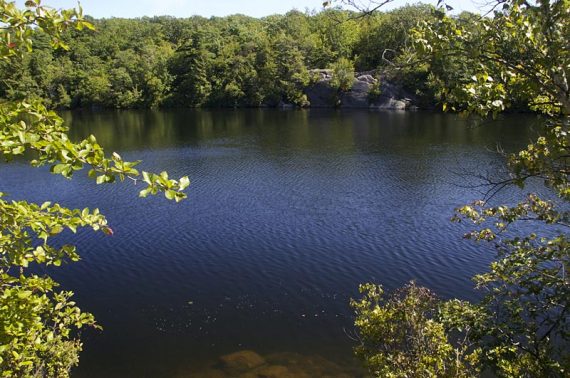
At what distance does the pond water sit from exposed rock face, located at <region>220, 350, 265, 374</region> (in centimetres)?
28

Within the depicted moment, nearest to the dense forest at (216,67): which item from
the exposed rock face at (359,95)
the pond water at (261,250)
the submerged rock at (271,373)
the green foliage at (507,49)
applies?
the exposed rock face at (359,95)

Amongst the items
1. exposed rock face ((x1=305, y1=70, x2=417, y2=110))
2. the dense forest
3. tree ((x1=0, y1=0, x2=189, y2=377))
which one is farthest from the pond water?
the dense forest

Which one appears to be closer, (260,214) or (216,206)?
(260,214)

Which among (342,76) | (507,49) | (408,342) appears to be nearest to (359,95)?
(342,76)

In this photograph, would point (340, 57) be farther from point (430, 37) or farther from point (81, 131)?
point (430, 37)

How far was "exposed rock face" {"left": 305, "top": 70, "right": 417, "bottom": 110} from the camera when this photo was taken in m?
84.4

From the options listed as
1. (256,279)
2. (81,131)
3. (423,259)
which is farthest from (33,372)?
(81,131)

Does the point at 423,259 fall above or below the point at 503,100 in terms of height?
below

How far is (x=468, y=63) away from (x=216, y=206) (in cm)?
2439

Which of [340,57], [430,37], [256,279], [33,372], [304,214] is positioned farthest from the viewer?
[340,57]

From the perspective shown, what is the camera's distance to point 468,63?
629cm

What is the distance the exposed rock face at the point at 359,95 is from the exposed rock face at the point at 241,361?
2861 inches

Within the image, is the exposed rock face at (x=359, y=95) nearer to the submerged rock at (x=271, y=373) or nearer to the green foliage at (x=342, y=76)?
the green foliage at (x=342, y=76)

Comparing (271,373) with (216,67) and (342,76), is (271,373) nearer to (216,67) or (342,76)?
(342,76)
